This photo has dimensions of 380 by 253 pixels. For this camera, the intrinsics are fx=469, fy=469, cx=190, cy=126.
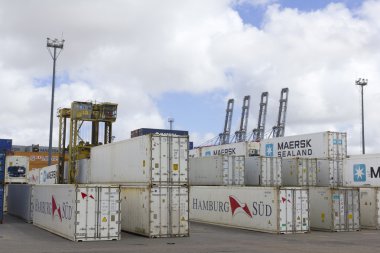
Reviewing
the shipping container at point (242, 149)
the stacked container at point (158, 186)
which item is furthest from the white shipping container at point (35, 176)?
the stacked container at point (158, 186)

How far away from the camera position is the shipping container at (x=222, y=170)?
32656 millimetres

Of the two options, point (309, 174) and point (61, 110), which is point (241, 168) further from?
point (61, 110)

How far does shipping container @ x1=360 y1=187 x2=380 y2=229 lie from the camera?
29.1 metres

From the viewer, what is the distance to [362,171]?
36344 millimetres

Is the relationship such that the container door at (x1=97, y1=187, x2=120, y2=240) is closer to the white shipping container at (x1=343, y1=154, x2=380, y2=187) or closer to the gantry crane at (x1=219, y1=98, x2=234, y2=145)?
the white shipping container at (x1=343, y1=154, x2=380, y2=187)

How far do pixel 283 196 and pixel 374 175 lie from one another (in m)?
13.7

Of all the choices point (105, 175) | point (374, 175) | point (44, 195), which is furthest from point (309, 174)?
point (44, 195)

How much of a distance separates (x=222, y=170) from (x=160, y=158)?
11168 mm

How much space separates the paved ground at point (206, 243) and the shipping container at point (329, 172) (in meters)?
11.0

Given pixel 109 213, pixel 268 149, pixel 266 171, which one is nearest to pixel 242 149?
pixel 268 149

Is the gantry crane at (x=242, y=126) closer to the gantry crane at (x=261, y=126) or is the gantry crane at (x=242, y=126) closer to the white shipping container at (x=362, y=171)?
the gantry crane at (x=261, y=126)

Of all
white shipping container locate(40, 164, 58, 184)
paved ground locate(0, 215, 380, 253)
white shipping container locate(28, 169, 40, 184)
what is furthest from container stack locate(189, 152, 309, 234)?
white shipping container locate(28, 169, 40, 184)

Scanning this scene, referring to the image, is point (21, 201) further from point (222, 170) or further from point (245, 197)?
point (245, 197)

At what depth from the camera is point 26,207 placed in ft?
97.9
